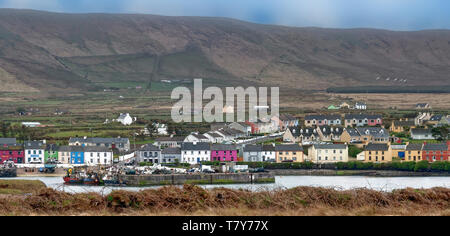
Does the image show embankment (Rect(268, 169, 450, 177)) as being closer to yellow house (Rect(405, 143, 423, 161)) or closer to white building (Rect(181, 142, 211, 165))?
yellow house (Rect(405, 143, 423, 161))

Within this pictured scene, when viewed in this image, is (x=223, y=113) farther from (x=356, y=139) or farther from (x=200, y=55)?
(x=200, y=55)

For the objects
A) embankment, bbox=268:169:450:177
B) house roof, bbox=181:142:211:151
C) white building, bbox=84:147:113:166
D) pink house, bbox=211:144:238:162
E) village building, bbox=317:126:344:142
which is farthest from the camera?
village building, bbox=317:126:344:142

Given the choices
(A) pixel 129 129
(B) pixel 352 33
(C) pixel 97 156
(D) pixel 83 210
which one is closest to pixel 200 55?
(B) pixel 352 33

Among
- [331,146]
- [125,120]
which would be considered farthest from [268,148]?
[125,120]

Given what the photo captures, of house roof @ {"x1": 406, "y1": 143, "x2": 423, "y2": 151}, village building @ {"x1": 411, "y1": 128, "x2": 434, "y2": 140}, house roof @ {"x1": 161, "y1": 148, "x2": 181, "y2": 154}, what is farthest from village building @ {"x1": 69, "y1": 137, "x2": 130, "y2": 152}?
village building @ {"x1": 411, "y1": 128, "x2": 434, "y2": 140}

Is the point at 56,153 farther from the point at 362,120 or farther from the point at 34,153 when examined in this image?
the point at 362,120
